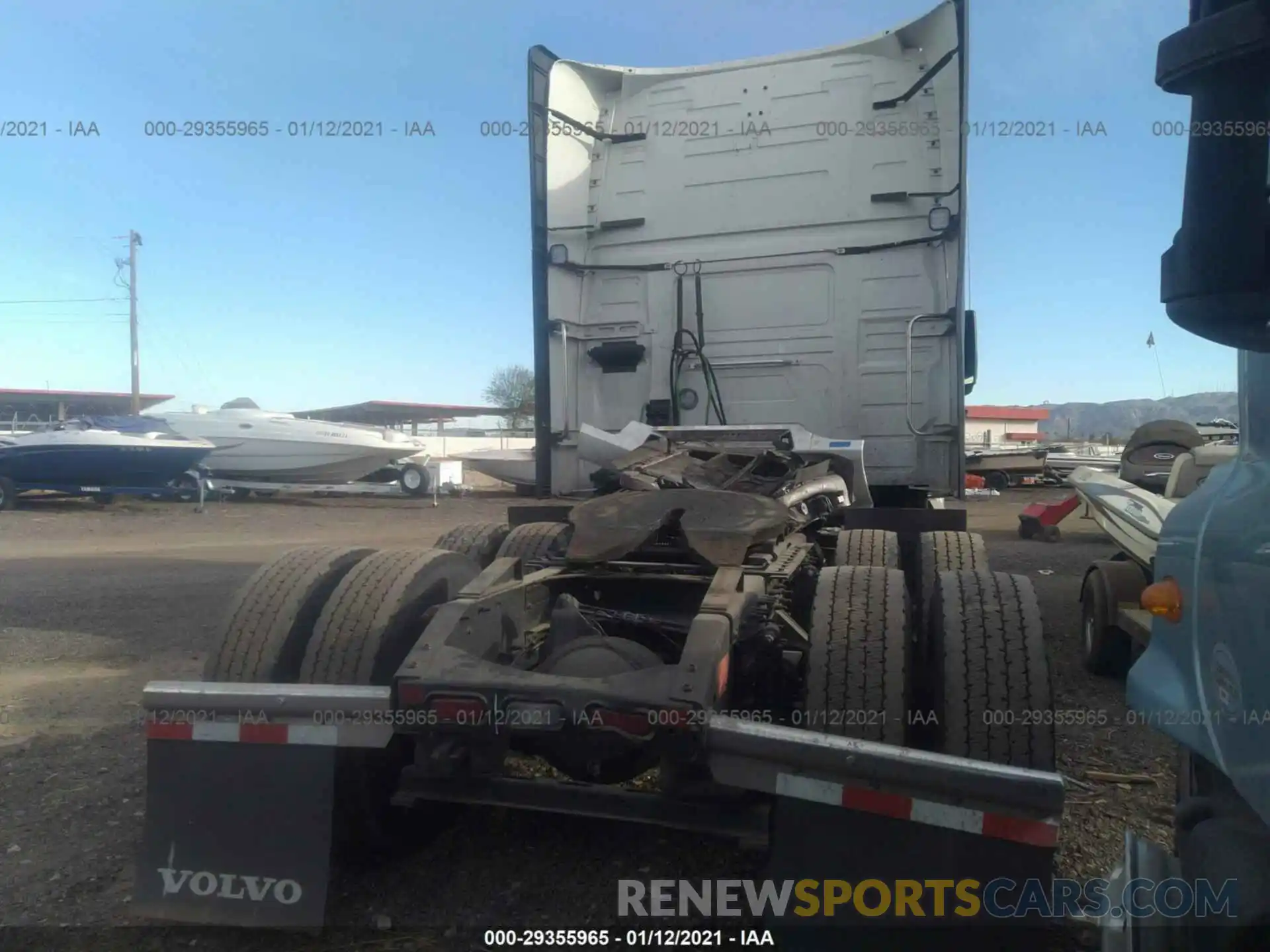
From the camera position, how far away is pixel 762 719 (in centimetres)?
319

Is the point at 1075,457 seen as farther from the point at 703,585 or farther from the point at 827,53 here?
the point at 703,585

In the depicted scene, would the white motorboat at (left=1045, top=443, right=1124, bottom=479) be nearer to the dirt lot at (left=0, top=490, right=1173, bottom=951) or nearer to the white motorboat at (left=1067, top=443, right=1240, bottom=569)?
the white motorboat at (left=1067, top=443, right=1240, bottom=569)

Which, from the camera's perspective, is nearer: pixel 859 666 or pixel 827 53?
pixel 859 666

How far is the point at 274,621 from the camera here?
327 cm

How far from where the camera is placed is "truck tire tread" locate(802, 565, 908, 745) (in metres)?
2.79

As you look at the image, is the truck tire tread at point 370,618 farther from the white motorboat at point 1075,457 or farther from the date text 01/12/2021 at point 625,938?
the white motorboat at point 1075,457

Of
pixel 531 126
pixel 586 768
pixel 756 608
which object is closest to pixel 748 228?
pixel 531 126

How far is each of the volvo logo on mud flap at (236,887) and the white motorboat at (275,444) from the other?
Answer: 61.9ft

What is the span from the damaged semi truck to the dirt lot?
0.21 m

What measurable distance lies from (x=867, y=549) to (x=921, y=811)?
2.18 metres

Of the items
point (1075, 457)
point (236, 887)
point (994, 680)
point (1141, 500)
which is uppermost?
point (1141, 500)

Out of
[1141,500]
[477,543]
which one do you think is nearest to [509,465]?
[477,543]

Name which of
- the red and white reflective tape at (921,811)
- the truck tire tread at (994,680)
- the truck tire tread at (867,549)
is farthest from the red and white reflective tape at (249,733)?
the truck tire tread at (867,549)

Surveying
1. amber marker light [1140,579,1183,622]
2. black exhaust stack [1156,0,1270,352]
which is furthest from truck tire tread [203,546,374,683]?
black exhaust stack [1156,0,1270,352]
